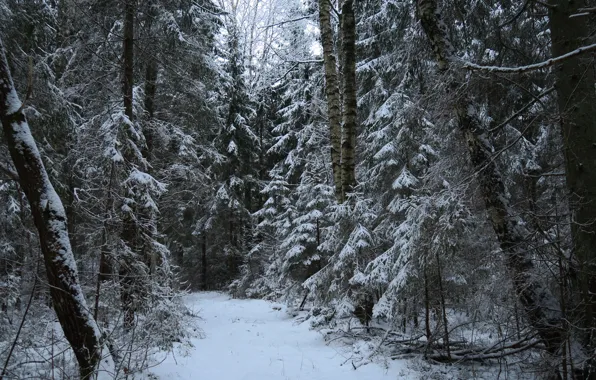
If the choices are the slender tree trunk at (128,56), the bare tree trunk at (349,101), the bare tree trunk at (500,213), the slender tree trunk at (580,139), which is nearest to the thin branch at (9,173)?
the slender tree trunk at (128,56)

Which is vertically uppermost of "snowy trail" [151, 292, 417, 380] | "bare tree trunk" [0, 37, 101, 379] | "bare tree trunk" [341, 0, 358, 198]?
"bare tree trunk" [341, 0, 358, 198]

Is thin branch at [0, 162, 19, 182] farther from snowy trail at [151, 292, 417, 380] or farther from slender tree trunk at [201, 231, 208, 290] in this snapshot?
slender tree trunk at [201, 231, 208, 290]

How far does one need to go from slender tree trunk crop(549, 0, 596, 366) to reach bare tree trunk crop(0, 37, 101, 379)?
5121mm

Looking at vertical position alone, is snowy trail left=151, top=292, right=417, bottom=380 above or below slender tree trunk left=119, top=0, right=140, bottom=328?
below

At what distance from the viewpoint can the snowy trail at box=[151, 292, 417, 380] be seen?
5.57 m

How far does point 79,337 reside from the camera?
3.89m

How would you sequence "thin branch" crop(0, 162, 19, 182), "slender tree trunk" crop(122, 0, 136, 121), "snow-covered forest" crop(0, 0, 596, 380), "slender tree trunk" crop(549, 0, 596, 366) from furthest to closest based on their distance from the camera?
"slender tree trunk" crop(122, 0, 136, 121), "snow-covered forest" crop(0, 0, 596, 380), "slender tree trunk" crop(549, 0, 596, 366), "thin branch" crop(0, 162, 19, 182)

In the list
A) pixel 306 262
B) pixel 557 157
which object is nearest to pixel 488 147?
pixel 557 157

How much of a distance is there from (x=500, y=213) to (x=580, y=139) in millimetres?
1145

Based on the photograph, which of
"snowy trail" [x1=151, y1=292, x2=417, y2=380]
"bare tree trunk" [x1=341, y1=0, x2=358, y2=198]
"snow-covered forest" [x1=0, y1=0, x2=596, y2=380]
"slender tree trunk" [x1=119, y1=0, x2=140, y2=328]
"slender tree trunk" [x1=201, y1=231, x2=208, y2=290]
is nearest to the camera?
"snow-covered forest" [x1=0, y1=0, x2=596, y2=380]

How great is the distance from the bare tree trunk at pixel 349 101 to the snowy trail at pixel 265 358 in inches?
137

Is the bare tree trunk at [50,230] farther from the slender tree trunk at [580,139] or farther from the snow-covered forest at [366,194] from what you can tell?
the slender tree trunk at [580,139]

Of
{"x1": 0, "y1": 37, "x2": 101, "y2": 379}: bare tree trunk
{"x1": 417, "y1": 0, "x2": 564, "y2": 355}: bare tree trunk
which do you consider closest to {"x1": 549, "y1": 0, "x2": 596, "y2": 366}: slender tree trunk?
{"x1": 417, "y1": 0, "x2": 564, "y2": 355}: bare tree trunk

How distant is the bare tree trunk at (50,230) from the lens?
12.4 feet
